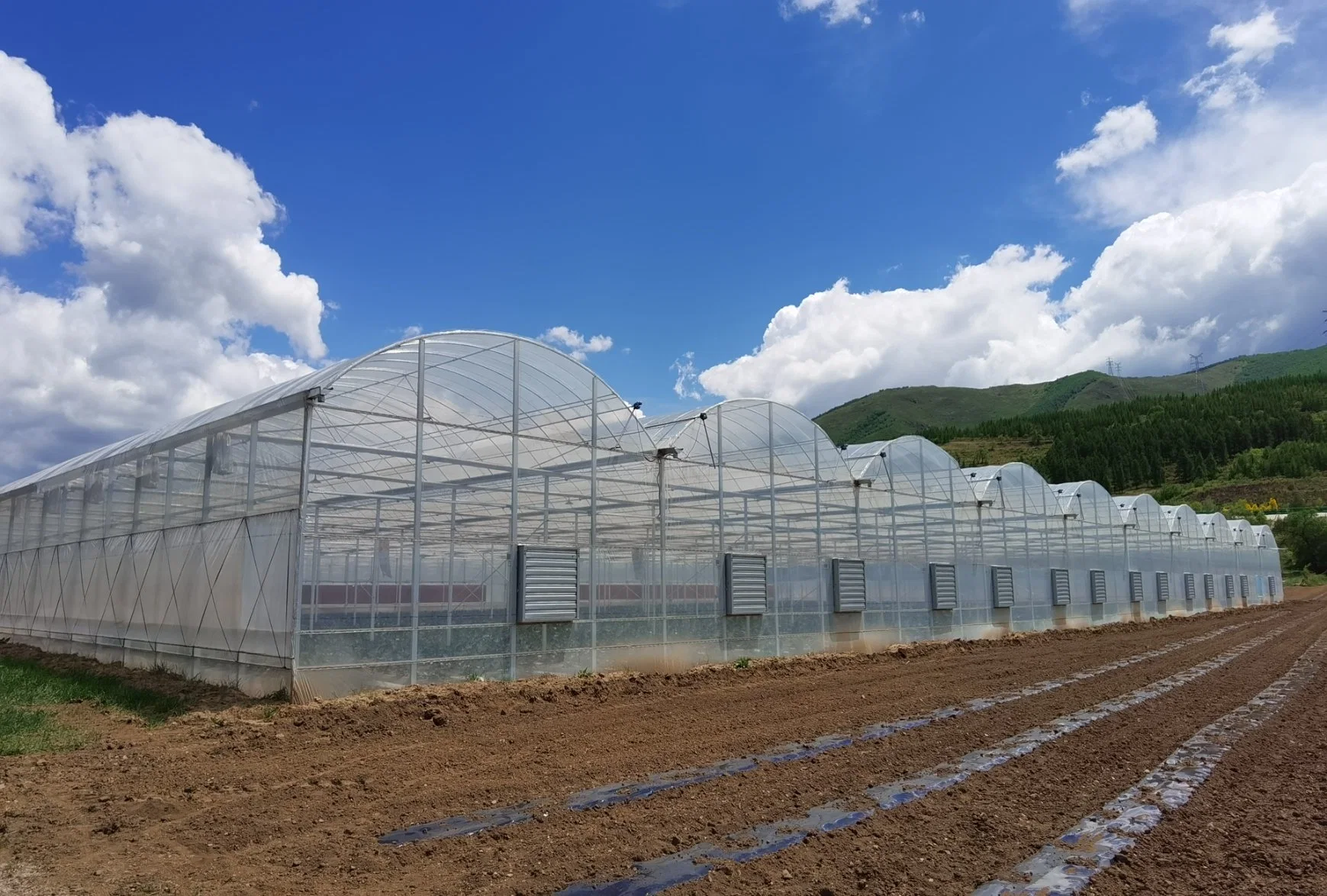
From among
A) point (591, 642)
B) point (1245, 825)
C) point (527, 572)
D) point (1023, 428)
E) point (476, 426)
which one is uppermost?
point (1023, 428)

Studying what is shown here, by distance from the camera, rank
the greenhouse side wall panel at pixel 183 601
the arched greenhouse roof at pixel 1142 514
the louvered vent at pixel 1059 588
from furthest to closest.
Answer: the arched greenhouse roof at pixel 1142 514 → the louvered vent at pixel 1059 588 → the greenhouse side wall panel at pixel 183 601

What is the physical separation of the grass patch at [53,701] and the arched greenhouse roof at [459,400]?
13.3 feet

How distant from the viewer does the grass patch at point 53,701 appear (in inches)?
397

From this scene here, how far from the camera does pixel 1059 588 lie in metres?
30.4

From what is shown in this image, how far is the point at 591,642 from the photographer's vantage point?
15.2m

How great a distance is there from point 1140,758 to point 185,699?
12.0m

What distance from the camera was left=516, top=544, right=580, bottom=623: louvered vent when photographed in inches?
555

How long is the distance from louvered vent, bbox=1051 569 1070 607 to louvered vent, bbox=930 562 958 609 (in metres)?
7.14

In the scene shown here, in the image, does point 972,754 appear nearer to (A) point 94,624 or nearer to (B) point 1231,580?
(A) point 94,624

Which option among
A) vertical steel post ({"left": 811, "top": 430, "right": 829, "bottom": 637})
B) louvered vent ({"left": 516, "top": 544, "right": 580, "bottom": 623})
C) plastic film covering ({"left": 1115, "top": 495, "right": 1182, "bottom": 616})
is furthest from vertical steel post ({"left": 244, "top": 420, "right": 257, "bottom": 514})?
plastic film covering ({"left": 1115, "top": 495, "right": 1182, "bottom": 616})

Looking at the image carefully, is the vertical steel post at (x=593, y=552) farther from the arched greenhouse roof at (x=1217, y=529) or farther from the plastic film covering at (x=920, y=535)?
the arched greenhouse roof at (x=1217, y=529)

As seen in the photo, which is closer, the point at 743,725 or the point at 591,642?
the point at 743,725

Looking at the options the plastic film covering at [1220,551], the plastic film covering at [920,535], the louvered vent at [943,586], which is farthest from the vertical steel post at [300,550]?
Answer: the plastic film covering at [1220,551]

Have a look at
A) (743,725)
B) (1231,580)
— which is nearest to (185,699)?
(743,725)
